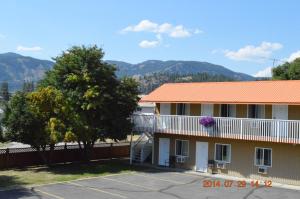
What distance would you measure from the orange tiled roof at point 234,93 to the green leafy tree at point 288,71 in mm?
24141

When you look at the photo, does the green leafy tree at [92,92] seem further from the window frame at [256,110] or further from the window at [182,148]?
the window frame at [256,110]

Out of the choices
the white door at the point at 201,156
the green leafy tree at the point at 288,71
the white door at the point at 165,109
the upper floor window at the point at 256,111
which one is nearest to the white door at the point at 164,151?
the white door at the point at 165,109

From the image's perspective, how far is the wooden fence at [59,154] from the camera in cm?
3167

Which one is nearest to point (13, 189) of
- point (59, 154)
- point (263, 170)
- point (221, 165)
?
point (59, 154)

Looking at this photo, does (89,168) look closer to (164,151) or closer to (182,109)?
(164,151)

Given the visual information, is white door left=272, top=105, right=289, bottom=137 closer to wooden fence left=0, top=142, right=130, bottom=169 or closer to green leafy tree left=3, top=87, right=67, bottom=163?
green leafy tree left=3, top=87, right=67, bottom=163

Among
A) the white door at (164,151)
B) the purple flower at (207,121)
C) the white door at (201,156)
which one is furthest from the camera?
the white door at (164,151)

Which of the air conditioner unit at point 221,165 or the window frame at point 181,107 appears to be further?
the window frame at point 181,107

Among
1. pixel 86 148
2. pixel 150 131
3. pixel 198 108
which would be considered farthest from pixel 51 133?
pixel 198 108

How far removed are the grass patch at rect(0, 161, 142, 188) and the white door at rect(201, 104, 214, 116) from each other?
644 cm

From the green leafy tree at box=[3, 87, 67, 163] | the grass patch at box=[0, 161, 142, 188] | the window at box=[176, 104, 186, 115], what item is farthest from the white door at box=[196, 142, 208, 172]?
the green leafy tree at box=[3, 87, 67, 163]

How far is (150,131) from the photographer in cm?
3419
